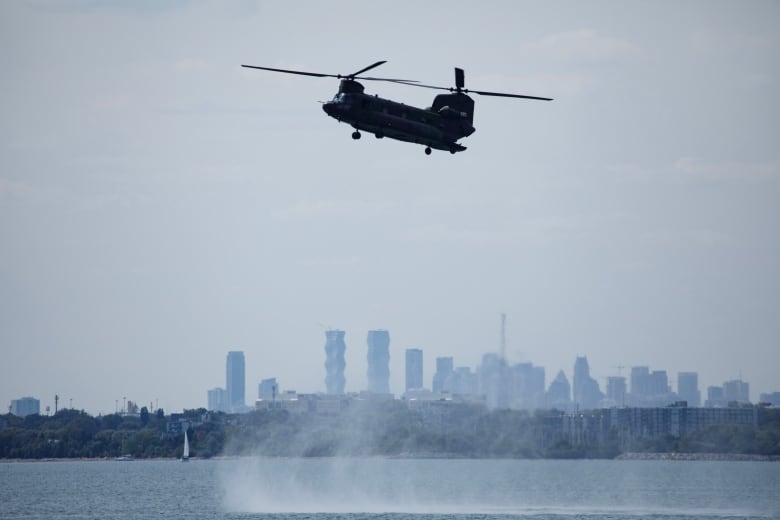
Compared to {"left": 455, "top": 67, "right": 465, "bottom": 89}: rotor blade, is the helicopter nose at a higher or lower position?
lower

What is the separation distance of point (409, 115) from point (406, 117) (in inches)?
12.2

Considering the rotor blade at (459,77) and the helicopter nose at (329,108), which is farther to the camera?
the rotor blade at (459,77)

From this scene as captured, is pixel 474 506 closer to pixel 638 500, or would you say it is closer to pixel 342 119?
pixel 638 500

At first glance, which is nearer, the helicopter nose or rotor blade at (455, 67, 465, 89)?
the helicopter nose

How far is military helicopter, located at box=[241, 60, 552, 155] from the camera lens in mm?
86062

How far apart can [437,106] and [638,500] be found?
318 feet

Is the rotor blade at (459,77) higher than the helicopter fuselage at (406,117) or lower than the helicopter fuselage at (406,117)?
higher

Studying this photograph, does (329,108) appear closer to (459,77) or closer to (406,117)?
(406,117)

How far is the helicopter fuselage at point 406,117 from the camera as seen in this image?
86.1 metres

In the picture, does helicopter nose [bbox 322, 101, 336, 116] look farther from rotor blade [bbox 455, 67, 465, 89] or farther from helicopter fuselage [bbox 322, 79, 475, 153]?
rotor blade [bbox 455, 67, 465, 89]

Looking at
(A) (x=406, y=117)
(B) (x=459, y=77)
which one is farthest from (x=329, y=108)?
(B) (x=459, y=77)

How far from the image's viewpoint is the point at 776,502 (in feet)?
573

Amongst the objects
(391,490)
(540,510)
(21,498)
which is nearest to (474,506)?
(540,510)

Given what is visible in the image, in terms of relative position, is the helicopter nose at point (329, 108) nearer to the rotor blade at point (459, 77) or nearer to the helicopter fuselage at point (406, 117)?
the helicopter fuselage at point (406, 117)
